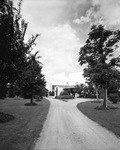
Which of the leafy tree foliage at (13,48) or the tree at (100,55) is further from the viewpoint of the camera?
the tree at (100,55)

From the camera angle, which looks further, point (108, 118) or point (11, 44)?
point (108, 118)

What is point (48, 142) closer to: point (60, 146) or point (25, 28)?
point (60, 146)

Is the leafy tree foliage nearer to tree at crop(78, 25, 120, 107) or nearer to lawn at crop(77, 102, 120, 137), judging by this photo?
lawn at crop(77, 102, 120, 137)

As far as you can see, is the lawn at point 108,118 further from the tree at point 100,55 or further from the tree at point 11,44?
the tree at point 11,44

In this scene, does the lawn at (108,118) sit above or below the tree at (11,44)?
below

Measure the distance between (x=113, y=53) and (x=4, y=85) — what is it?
15747 mm

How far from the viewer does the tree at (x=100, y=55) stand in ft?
56.0

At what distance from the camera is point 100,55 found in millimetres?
18422

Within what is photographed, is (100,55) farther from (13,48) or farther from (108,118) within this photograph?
(13,48)

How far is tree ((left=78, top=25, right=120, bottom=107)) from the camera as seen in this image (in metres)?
17.1

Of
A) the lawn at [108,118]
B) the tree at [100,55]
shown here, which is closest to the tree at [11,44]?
the lawn at [108,118]

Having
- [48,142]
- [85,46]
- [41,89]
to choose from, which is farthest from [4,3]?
[41,89]

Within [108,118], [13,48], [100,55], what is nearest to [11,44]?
[13,48]

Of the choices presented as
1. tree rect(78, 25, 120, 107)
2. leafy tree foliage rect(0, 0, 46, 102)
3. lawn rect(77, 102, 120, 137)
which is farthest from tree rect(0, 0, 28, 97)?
tree rect(78, 25, 120, 107)
